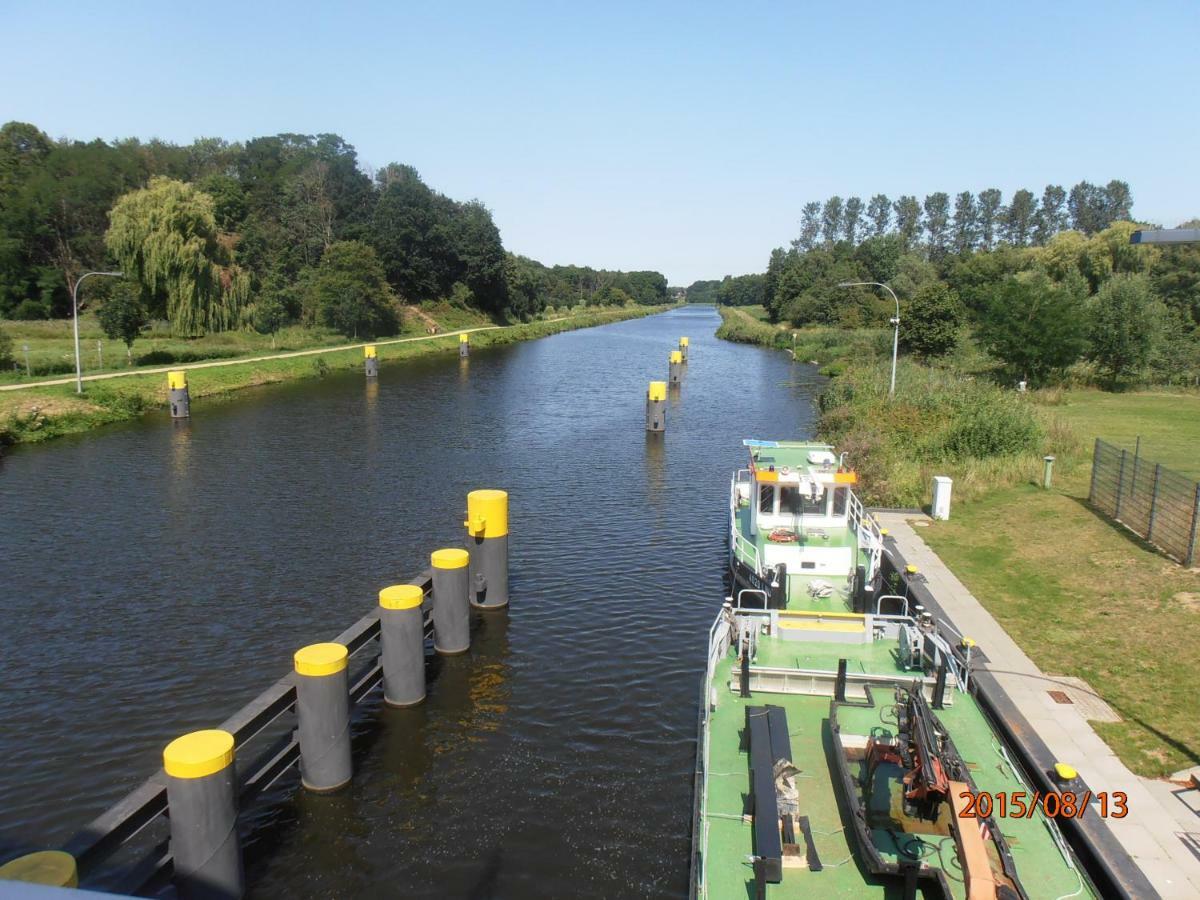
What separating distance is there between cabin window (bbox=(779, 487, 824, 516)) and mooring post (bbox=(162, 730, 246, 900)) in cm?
1368

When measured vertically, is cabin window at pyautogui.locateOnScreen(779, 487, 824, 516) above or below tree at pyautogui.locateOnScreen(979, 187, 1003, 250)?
below

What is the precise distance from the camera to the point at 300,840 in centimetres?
1205

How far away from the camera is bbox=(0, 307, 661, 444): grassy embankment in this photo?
127 ft

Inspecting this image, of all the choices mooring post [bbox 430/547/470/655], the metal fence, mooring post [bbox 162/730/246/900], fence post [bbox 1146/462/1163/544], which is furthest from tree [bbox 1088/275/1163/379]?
mooring post [bbox 162/730/246/900]

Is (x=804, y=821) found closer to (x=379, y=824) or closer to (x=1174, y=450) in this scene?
(x=379, y=824)

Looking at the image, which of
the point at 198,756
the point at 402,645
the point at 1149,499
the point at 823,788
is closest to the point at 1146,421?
the point at 1149,499

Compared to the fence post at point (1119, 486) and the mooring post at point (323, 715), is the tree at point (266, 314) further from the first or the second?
the fence post at point (1119, 486)

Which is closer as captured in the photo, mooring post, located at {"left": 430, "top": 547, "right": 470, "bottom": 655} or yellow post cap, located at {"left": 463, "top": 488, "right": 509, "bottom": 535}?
mooring post, located at {"left": 430, "top": 547, "right": 470, "bottom": 655}

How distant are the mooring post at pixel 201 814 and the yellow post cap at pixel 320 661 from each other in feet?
6.81

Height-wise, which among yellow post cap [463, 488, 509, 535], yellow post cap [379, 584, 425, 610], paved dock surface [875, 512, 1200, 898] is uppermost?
yellow post cap [463, 488, 509, 535]

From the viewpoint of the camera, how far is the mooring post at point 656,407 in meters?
42.5

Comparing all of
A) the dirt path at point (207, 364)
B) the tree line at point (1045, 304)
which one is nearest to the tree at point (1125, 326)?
the tree line at point (1045, 304)

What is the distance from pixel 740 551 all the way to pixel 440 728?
878 centimetres

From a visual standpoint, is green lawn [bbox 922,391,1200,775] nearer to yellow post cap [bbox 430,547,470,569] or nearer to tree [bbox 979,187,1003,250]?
yellow post cap [bbox 430,547,470,569]
